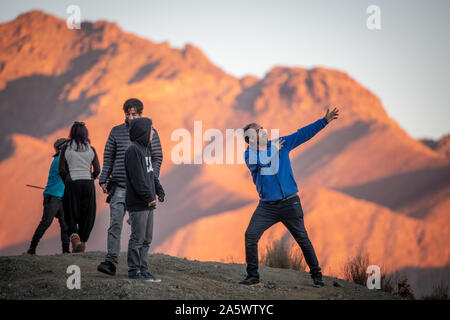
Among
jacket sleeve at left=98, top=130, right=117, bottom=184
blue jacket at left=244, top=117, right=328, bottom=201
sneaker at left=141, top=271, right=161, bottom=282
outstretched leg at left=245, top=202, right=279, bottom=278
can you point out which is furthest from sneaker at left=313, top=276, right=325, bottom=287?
jacket sleeve at left=98, top=130, right=117, bottom=184

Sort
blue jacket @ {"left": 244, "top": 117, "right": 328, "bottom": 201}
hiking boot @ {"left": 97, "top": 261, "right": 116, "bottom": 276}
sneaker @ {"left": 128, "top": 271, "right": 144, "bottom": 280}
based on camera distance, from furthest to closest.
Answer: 1. blue jacket @ {"left": 244, "top": 117, "right": 328, "bottom": 201}
2. hiking boot @ {"left": 97, "top": 261, "right": 116, "bottom": 276}
3. sneaker @ {"left": 128, "top": 271, "right": 144, "bottom": 280}

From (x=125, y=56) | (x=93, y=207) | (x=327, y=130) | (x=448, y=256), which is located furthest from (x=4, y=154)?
(x=93, y=207)

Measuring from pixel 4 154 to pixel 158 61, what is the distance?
19.9m

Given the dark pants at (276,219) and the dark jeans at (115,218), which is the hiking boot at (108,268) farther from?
the dark pants at (276,219)

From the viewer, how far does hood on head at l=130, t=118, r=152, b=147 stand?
524 centimetres

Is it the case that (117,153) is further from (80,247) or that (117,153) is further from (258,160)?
(80,247)

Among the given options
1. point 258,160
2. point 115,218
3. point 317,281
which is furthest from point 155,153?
point 317,281

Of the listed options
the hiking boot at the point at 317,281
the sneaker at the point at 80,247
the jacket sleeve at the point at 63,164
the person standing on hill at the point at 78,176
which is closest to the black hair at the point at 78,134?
the person standing on hill at the point at 78,176

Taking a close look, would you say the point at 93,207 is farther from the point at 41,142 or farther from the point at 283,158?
the point at 41,142

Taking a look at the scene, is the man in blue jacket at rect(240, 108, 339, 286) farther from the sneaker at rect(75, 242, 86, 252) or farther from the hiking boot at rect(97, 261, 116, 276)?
the sneaker at rect(75, 242, 86, 252)

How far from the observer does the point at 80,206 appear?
6789 millimetres

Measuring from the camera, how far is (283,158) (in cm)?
586

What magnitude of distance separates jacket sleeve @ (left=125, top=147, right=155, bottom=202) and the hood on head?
152mm
